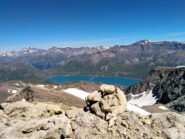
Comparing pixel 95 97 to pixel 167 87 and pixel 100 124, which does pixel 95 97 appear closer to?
pixel 100 124

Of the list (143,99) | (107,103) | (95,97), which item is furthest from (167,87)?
(107,103)

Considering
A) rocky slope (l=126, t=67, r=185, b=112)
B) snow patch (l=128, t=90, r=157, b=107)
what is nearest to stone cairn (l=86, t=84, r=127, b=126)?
rocky slope (l=126, t=67, r=185, b=112)

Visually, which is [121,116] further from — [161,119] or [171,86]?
[171,86]

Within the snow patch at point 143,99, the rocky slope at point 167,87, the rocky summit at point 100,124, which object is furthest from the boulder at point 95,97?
the snow patch at point 143,99

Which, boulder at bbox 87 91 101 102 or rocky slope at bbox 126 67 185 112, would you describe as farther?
rocky slope at bbox 126 67 185 112

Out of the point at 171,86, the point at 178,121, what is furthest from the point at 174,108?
the point at 178,121

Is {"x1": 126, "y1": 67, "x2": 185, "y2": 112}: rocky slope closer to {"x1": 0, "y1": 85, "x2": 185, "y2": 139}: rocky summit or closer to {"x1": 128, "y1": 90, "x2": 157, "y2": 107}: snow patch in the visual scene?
{"x1": 128, "y1": 90, "x2": 157, "y2": 107}: snow patch
